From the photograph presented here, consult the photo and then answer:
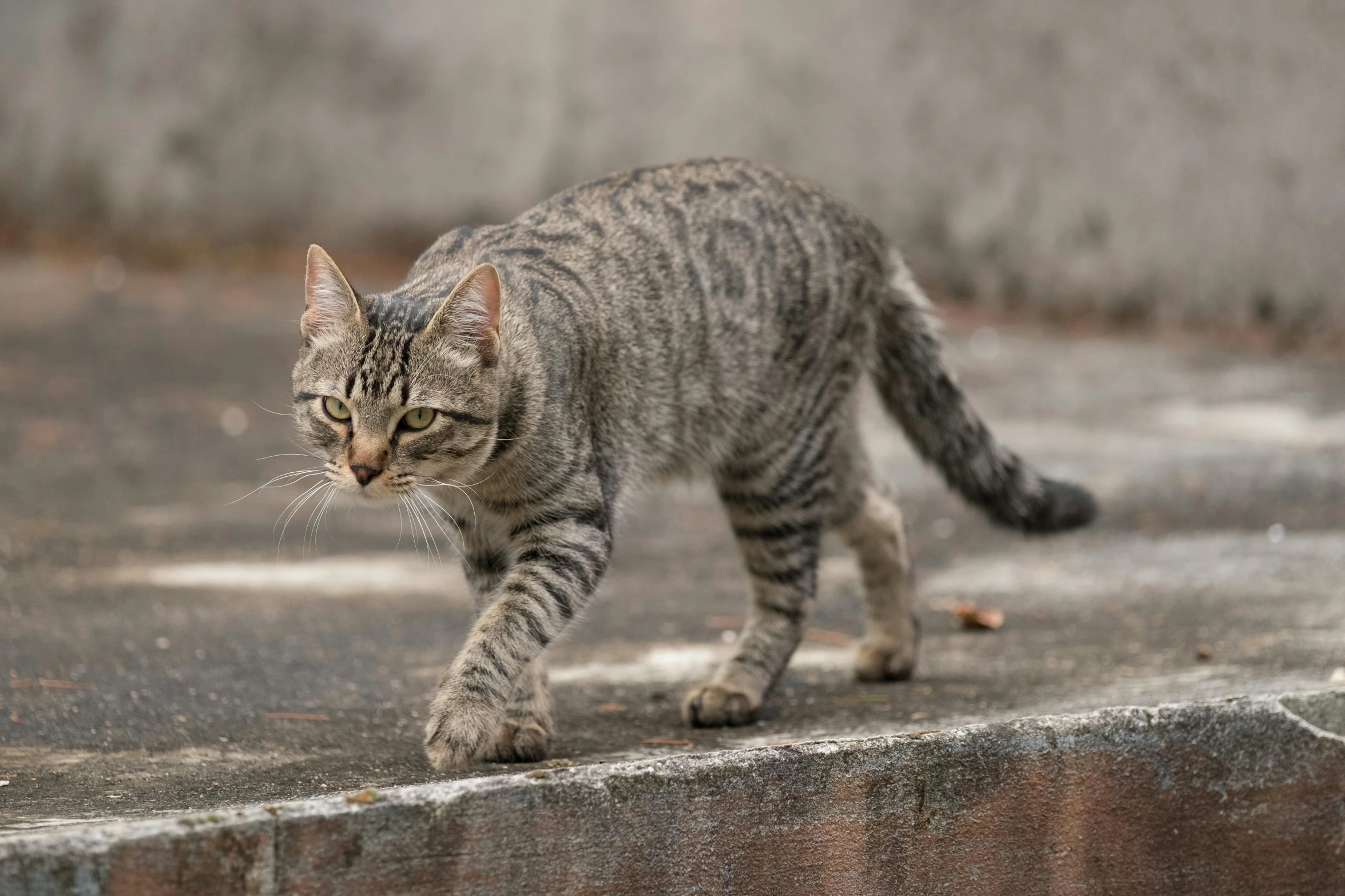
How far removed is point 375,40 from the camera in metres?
13.1

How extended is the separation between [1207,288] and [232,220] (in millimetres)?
8325

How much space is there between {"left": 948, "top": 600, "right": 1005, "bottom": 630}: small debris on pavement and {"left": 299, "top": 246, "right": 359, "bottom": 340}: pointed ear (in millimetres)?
2684

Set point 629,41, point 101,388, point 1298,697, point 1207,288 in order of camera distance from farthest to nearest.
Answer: point 629,41, point 1207,288, point 101,388, point 1298,697

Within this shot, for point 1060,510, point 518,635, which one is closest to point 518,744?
point 518,635

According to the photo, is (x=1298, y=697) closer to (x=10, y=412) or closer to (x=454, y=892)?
(x=454, y=892)

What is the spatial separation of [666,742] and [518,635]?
543 millimetres

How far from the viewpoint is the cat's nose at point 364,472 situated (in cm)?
352

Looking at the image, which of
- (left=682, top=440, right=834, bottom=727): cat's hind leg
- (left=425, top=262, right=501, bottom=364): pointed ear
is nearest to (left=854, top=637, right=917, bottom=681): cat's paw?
(left=682, top=440, right=834, bottom=727): cat's hind leg

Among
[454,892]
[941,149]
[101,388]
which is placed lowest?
[101,388]

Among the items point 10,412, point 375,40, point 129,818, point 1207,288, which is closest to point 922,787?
point 129,818

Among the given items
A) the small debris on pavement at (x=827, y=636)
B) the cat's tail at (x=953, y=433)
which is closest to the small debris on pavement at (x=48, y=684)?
the small debris on pavement at (x=827, y=636)

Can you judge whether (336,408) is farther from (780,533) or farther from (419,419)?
(780,533)

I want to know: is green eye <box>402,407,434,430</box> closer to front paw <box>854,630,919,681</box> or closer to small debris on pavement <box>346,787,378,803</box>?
small debris on pavement <box>346,787,378,803</box>

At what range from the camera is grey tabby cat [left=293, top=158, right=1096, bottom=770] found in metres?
3.59
